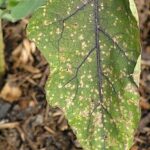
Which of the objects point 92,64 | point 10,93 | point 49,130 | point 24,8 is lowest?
point 49,130

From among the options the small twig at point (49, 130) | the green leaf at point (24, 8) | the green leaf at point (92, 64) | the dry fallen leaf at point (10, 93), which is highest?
the green leaf at point (24, 8)

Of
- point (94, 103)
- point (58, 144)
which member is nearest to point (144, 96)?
point (58, 144)

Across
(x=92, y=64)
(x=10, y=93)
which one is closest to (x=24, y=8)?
(x=92, y=64)

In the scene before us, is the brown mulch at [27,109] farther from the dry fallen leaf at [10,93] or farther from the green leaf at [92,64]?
the green leaf at [92,64]

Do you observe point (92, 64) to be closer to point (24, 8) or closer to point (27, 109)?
point (24, 8)

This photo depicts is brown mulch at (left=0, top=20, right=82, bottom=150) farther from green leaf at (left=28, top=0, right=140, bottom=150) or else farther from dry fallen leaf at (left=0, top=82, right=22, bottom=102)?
green leaf at (left=28, top=0, right=140, bottom=150)

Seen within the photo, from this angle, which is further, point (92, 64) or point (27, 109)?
point (27, 109)

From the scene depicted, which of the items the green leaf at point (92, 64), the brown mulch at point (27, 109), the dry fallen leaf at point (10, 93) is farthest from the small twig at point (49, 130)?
the green leaf at point (92, 64)
